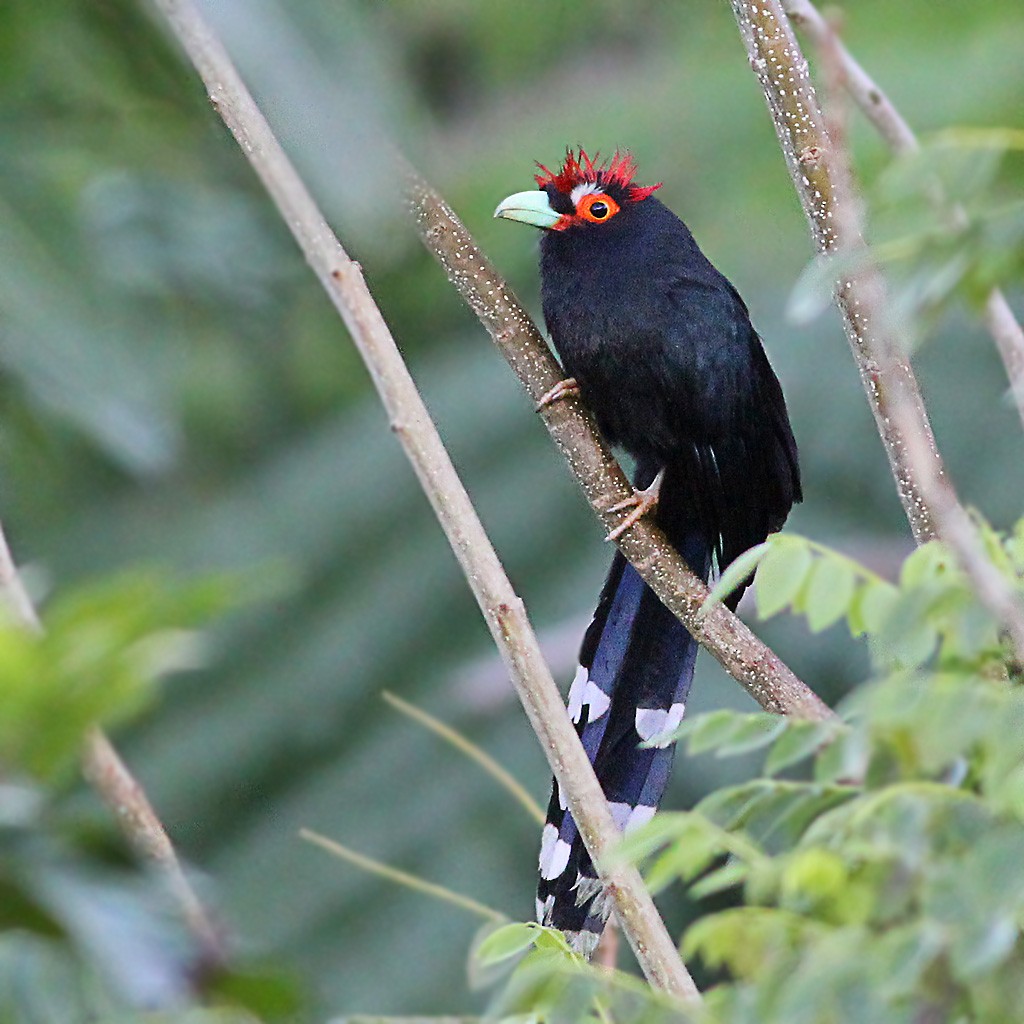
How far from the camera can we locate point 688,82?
4750 mm

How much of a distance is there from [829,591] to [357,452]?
3.46 metres

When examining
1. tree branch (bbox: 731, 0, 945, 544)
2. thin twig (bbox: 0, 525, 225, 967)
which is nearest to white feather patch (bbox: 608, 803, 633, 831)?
tree branch (bbox: 731, 0, 945, 544)

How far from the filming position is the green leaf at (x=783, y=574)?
1.19 meters

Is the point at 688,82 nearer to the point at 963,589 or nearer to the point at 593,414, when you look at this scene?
the point at 593,414

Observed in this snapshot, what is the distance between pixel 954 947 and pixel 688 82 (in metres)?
4.13

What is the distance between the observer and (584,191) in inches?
118

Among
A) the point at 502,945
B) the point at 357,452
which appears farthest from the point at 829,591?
the point at 357,452

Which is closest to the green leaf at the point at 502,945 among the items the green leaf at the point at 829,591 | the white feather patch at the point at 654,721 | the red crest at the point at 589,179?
the green leaf at the point at 829,591

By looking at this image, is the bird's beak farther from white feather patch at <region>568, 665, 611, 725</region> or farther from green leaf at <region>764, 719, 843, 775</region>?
green leaf at <region>764, 719, 843, 775</region>

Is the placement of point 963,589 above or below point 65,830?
above

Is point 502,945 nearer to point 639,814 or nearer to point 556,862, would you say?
point 556,862

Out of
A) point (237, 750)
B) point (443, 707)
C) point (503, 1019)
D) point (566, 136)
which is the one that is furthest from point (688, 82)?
point (503, 1019)

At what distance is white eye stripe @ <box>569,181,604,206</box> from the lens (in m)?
2.97

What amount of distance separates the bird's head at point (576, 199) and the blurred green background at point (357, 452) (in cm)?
46
